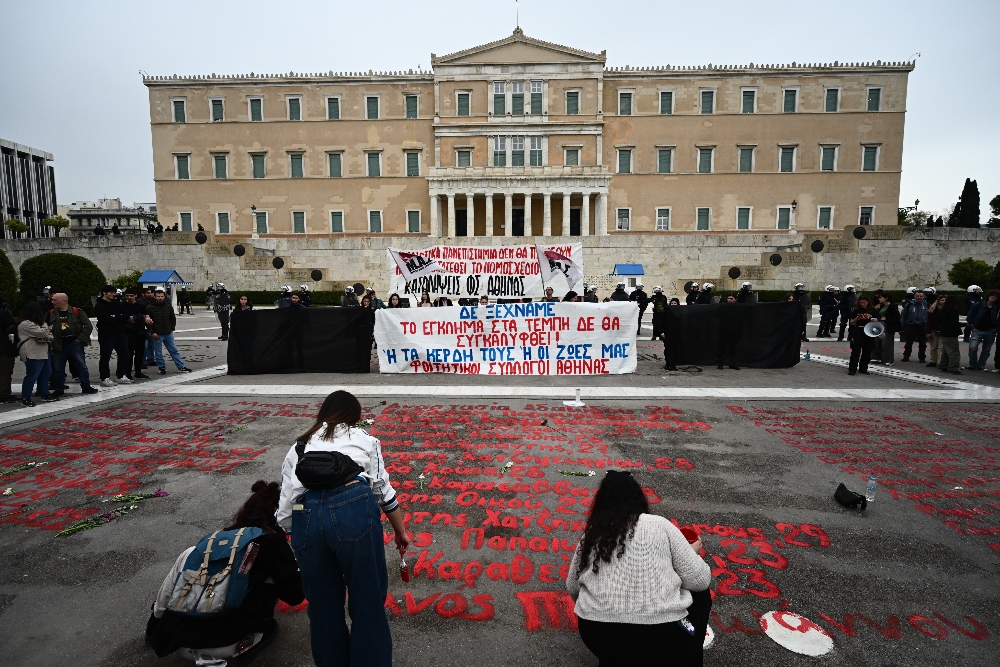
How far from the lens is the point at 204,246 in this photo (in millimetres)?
33781

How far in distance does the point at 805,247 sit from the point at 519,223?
2399cm

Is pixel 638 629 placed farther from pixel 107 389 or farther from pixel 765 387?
pixel 107 389

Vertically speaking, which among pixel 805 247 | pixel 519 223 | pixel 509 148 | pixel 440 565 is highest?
pixel 509 148

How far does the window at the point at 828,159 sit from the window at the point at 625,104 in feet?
54.2

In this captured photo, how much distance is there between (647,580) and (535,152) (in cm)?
4709

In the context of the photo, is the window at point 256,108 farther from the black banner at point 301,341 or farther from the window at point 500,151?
the black banner at point 301,341

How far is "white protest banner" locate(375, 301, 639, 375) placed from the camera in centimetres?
1136

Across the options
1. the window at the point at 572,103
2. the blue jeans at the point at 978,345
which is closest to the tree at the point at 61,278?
the blue jeans at the point at 978,345

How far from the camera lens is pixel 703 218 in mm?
46031

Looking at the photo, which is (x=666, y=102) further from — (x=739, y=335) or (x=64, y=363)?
(x=64, y=363)

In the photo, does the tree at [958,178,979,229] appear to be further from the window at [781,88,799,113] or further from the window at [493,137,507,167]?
the window at [493,137,507,167]

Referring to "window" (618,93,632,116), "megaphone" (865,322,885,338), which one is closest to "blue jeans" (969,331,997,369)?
"megaphone" (865,322,885,338)

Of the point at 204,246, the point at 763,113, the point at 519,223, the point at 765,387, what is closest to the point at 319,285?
the point at 204,246

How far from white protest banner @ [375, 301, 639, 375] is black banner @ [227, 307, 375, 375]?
2.44 ft
